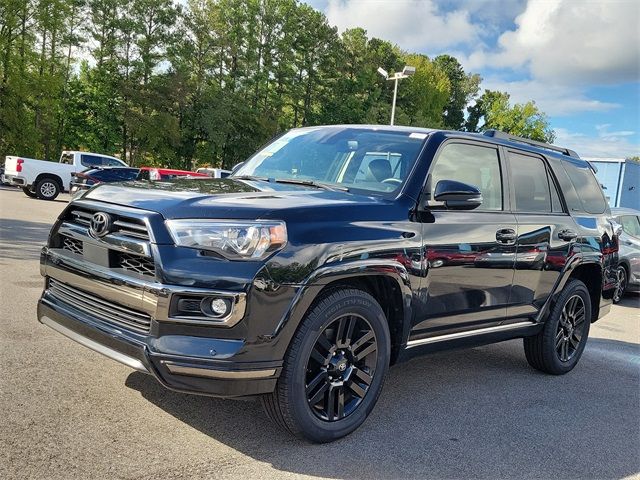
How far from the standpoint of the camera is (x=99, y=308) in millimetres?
3307

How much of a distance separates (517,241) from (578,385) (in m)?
1.63

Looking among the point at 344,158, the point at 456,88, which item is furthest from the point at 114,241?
the point at 456,88

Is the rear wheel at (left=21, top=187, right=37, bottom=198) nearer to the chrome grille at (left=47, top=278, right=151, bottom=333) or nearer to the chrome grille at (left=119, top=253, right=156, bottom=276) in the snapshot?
the chrome grille at (left=47, top=278, right=151, bottom=333)

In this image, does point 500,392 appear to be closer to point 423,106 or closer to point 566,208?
point 566,208

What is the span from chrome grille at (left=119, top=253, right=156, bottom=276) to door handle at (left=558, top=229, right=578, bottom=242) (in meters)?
3.54

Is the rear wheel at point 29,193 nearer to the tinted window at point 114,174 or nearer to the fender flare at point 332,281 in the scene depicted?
the tinted window at point 114,174

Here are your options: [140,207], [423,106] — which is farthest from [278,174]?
[423,106]

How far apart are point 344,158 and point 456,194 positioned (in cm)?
93

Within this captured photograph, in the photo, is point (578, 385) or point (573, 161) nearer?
point (578, 385)

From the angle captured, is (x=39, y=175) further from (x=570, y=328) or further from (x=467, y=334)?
(x=467, y=334)

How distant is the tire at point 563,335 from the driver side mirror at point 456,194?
6.30 feet

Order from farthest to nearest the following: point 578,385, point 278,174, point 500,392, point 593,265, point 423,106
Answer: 1. point 423,106
2. point 593,265
3. point 578,385
4. point 500,392
5. point 278,174

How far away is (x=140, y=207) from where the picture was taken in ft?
10.5

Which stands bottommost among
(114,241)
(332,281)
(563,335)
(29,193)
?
(563,335)
